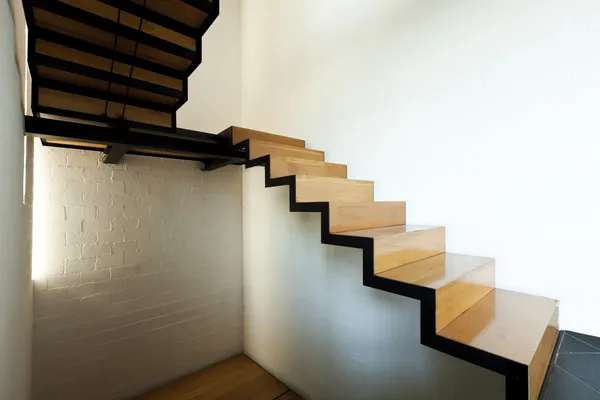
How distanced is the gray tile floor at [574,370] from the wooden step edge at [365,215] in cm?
83

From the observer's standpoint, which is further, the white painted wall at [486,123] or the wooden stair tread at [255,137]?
the wooden stair tread at [255,137]

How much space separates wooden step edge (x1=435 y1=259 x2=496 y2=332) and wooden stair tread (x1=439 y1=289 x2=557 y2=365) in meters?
→ 0.02

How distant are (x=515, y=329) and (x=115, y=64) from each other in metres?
2.06

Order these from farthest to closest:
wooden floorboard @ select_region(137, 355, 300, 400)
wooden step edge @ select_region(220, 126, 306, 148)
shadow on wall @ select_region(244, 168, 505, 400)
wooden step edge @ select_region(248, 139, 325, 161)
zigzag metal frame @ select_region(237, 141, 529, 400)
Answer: wooden floorboard @ select_region(137, 355, 300, 400) < wooden step edge @ select_region(220, 126, 306, 148) < wooden step edge @ select_region(248, 139, 325, 161) < shadow on wall @ select_region(244, 168, 505, 400) < zigzag metal frame @ select_region(237, 141, 529, 400)

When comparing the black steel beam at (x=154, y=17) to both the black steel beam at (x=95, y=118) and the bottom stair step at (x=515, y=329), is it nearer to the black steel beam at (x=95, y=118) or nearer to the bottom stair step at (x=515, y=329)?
the black steel beam at (x=95, y=118)

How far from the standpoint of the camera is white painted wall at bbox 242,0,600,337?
1.10 metres

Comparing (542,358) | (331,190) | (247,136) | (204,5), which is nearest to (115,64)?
(204,5)

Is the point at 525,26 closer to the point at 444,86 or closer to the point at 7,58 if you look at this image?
the point at 444,86

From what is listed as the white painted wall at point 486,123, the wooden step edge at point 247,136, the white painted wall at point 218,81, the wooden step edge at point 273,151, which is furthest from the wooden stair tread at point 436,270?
the white painted wall at point 218,81

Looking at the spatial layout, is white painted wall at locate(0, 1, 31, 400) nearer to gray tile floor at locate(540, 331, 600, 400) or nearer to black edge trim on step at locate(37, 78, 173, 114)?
black edge trim on step at locate(37, 78, 173, 114)

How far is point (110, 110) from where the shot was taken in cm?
155

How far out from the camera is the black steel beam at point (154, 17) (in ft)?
3.33

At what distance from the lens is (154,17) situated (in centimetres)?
112

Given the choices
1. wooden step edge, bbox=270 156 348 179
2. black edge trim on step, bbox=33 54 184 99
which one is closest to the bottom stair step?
wooden step edge, bbox=270 156 348 179
